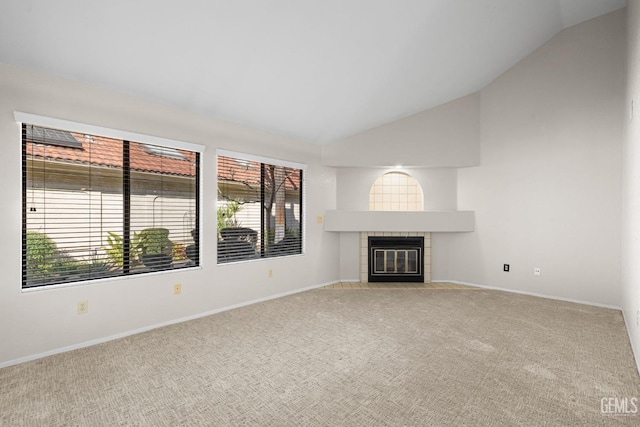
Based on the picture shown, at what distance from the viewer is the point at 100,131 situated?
289cm

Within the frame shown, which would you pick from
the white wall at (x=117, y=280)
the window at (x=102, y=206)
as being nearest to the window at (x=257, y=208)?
the white wall at (x=117, y=280)

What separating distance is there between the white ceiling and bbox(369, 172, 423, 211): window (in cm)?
135

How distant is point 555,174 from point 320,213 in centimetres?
334

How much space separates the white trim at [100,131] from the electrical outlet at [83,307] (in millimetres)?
1478

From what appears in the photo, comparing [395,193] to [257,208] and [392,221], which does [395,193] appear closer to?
[392,221]

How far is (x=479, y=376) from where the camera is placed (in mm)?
2271

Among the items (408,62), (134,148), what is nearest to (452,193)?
(408,62)

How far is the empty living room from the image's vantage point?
215 centimetres

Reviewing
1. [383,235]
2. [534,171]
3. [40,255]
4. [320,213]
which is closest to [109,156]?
[40,255]

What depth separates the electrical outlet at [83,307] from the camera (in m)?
2.78

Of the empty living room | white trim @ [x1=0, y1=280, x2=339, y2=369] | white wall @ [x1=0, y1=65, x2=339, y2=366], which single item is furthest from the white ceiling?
white trim @ [x1=0, y1=280, x2=339, y2=369]

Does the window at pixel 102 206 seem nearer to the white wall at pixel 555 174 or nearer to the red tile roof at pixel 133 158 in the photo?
the red tile roof at pixel 133 158

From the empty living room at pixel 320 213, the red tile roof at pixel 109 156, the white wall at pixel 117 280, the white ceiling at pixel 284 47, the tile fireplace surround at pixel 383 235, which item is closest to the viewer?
the empty living room at pixel 320 213

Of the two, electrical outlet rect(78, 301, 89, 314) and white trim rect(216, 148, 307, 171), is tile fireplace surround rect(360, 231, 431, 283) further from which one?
electrical outlet rect(78, 301, 89, 314)
